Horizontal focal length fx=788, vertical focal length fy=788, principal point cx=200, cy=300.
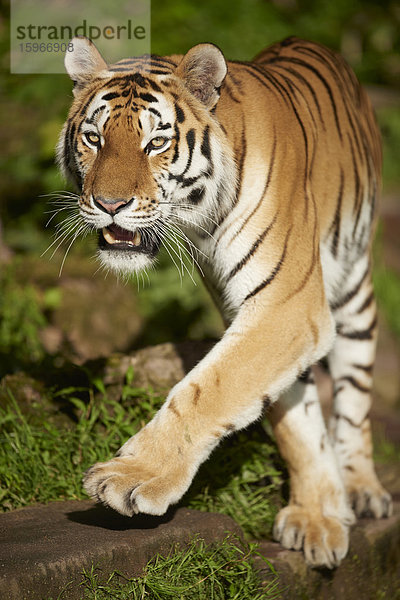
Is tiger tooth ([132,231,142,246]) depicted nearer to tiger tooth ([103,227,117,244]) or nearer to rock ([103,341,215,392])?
tiger tooth ([103,227,117,244])

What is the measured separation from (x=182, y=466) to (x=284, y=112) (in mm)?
1465

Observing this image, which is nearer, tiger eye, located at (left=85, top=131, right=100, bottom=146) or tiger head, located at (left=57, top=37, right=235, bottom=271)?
tiger head, located at (left=57, top=37, right=235, bottom=271)

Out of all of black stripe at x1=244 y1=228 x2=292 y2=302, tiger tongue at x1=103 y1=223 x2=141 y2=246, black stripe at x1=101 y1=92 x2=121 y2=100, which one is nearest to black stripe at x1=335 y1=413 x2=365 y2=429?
black stripe at x1=244 y1=228 x2=292 y2=302

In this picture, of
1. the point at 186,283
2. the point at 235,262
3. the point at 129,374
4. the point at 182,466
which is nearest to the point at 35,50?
the point at 186,283

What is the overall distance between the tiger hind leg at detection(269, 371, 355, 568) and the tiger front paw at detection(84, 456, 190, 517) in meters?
0.88

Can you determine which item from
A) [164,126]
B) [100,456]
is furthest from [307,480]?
[164,126]

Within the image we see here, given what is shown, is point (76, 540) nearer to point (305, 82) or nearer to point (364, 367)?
point (364, 367)

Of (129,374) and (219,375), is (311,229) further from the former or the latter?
(129,374)

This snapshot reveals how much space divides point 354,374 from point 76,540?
6.72 feet

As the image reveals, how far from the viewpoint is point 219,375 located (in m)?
2.68

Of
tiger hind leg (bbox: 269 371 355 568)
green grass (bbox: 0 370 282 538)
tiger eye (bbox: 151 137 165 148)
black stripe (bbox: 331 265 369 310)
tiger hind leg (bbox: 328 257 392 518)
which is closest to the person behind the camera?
tiger eye (bbox: 151 137 165 148)

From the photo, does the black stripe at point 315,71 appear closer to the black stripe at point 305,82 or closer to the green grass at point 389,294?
the black stripe at point 305,82

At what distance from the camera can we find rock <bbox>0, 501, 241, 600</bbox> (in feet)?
7.39

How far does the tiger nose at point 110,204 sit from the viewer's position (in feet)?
8.52
